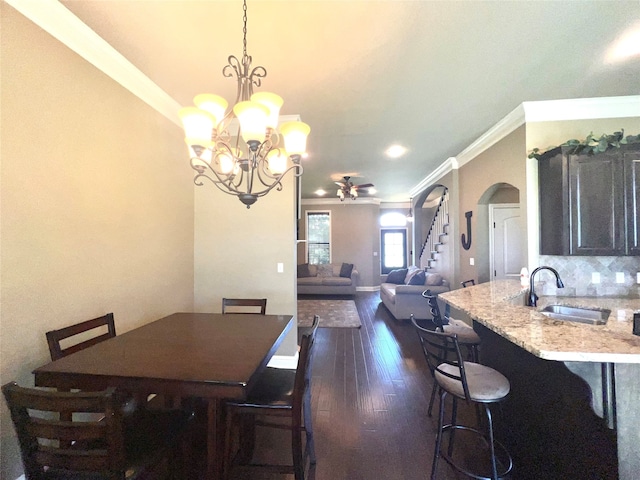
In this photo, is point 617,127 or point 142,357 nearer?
point 142,357

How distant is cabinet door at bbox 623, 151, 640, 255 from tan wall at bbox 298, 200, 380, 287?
6.42 m

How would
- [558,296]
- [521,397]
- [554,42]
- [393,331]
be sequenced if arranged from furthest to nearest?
[393,331]
[558,296]
[554,42]
[521,397]

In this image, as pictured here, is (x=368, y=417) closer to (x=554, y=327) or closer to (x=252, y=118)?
(x=554, y=327)

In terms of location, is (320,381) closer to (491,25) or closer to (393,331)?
(393,331)

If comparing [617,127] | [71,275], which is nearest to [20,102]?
[71,275]

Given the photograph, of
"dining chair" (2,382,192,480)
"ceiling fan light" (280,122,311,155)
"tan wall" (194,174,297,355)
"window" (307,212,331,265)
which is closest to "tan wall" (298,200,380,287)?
"window" (307,212,331,265)

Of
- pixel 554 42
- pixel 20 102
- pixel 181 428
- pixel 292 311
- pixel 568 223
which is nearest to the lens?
pixel 181 428

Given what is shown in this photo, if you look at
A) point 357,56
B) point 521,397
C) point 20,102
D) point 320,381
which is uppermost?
point 357,56

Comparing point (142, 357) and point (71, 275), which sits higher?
point (71, 275)

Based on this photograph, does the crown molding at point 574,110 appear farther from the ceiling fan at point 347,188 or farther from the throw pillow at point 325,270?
the throw pillow at point 325,270

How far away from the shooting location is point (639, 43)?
80.5 inches

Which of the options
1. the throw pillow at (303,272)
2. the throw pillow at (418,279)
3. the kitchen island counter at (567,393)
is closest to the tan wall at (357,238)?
the throw pillow at (303,272)

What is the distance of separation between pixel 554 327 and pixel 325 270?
6.75 m

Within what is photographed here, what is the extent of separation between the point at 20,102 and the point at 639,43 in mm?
4098
